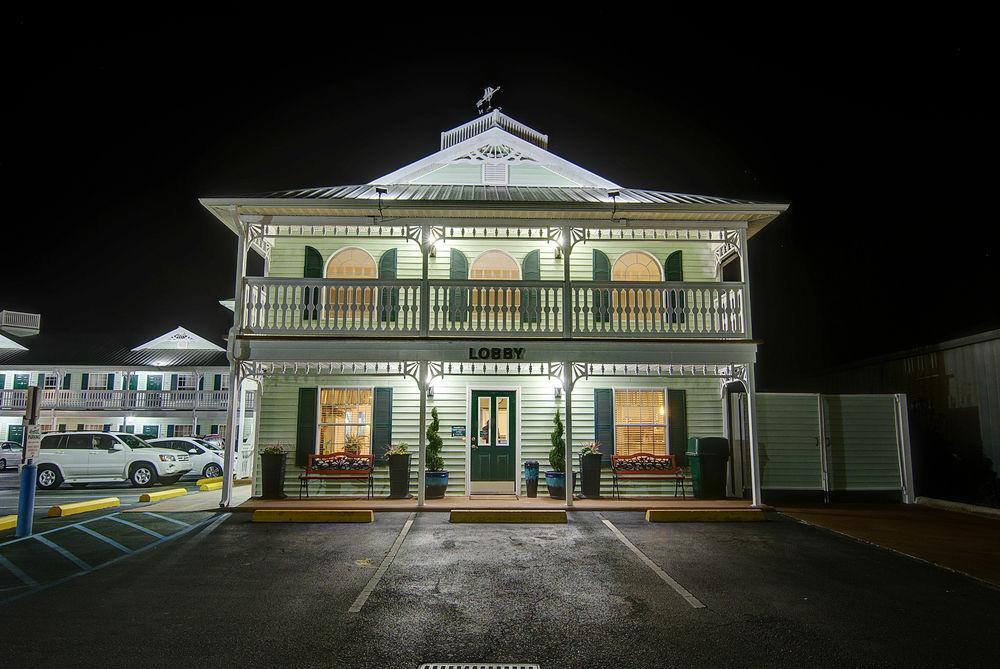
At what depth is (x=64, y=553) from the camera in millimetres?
7691

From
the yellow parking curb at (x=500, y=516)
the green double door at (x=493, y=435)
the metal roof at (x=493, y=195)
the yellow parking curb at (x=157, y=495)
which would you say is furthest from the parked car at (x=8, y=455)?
the yellow parking curb at (x=500, y=516)

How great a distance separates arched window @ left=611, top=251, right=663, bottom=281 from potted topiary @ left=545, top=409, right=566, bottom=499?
3.88 metres

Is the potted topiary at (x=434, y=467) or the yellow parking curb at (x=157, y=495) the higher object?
the potted topiary at (x=434, y=467)

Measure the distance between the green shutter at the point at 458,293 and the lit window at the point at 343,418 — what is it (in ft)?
9.34

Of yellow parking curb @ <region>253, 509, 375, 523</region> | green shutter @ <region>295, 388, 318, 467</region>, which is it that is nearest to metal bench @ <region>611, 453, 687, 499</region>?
yellow parking curb @ <region>253, 509, 375, 523</region>

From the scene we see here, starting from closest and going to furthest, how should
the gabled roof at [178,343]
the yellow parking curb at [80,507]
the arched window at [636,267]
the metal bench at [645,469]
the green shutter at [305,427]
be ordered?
1. the yellow parking curb at [80,507]
2. the metal bench at [645,469]
3. the green shutter at [305,427]
4. the arched window at [636,267]
5. the gabled roof at [178,343]

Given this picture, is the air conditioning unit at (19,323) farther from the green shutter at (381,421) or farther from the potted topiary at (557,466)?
the potted topiary at (557,466)

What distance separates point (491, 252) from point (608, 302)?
10.4ft

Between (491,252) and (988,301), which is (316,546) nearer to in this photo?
(491,252)

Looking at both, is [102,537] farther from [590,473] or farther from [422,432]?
[590,473]

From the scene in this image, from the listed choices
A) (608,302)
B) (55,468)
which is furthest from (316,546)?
(55,468)

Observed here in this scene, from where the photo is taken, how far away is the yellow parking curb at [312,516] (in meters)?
9.71

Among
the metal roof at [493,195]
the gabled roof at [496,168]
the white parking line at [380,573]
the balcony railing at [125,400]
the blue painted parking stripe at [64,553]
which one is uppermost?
the gabled roof at [496,168]

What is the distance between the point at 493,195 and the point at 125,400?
2722cm
